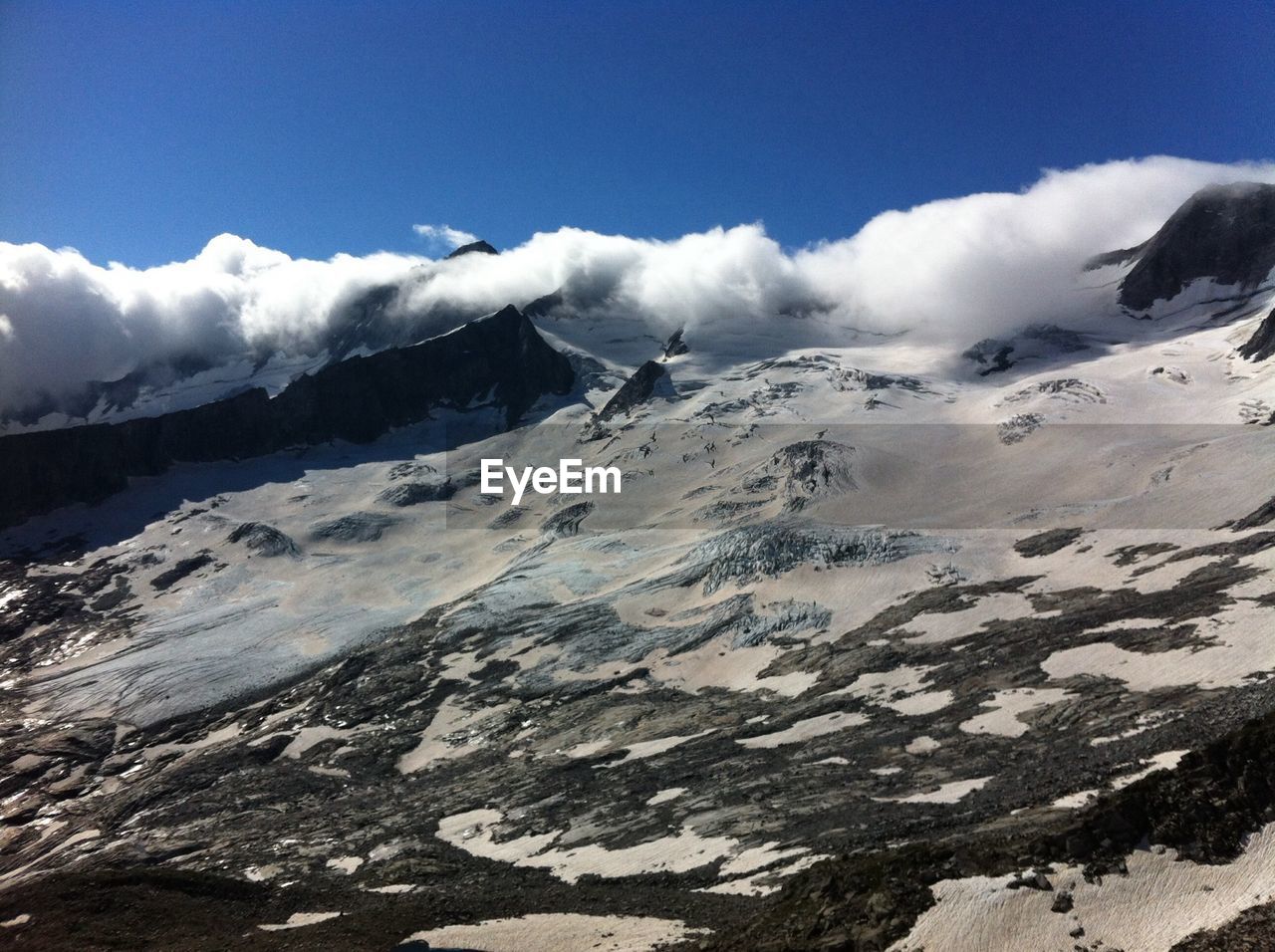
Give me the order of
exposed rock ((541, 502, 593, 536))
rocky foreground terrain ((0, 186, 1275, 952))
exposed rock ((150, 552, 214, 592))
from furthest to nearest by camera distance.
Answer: exposed rock ((150, 552, 214, 592)) → exposed rock ((541, 502, 593, 536)) → rocky foreground terrain ((0, 186, 1275, 952))

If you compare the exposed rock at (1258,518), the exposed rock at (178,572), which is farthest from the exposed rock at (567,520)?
the exposed rock at (1258,518)

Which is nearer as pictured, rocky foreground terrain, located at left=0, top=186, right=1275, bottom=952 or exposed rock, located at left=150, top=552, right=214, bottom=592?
A: rocky foreground terrain, located at left=0, top=186, right=1275, bottom=952

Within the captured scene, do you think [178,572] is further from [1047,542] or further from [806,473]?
[1047,542]

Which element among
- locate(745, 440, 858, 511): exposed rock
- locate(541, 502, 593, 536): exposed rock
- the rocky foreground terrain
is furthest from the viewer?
locate(541, 502, 593, 536): exposed rock

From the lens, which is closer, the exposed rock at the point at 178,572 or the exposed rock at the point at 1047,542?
the exposed rock at the point at 1047,542

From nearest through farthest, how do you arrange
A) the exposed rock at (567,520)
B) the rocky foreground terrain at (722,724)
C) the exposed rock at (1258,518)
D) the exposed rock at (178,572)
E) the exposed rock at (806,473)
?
the rocky foreground terrain at (722,724) < the exposed rock at (1258,518) < the exposed rock at (806,473) < the exposed rock at (567,520) < the exposed rock at (178,572)

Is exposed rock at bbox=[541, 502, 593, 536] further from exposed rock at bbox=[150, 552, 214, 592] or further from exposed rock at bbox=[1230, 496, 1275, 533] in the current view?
exposed rock at bbox=[1230, 496, 1275, 533]

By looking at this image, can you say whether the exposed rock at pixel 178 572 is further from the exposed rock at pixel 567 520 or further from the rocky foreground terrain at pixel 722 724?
the exposed rock at pixel 567 520

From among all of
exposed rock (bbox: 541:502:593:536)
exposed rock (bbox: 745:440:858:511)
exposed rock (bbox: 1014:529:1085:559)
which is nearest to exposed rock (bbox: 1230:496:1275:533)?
exposed rock (bbox: 1014:529:1085:559)

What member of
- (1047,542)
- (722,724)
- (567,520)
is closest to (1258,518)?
(1047,542)
